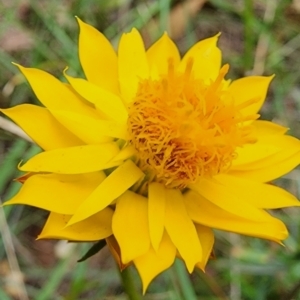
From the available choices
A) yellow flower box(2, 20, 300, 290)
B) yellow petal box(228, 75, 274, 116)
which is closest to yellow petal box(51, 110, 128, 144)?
yellow flower box(2, 20, 300, 290)

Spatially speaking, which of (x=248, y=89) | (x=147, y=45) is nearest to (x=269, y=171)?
(x=248, y=89)

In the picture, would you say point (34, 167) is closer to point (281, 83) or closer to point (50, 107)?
point (50, 107)

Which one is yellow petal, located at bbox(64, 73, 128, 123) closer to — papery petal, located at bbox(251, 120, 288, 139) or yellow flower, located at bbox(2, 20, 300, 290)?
yellow flower, located at bbox(2, 20, 300, 290)

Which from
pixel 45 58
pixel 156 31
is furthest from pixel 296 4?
pixel 45 58

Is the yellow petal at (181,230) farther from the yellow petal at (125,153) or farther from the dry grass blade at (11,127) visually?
the dry grass blade at (11,127)

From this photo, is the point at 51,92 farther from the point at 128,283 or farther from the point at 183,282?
the point at 183,282

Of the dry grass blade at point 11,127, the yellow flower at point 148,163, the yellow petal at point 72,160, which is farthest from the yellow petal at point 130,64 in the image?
the dry grass blade at point 11,127
